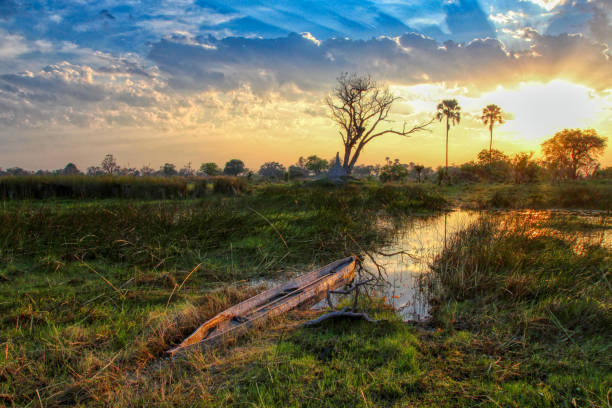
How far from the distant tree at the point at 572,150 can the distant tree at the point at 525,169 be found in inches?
282

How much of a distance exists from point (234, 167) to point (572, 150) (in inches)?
2131

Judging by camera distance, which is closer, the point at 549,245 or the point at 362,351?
the point at 362,351

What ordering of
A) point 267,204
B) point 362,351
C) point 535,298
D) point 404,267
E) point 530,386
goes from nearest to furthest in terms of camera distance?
point 530,386 < point 362,351 < point 535,298 < point 404,267 < point 267,204

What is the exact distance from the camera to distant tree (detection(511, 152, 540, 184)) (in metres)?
38.1

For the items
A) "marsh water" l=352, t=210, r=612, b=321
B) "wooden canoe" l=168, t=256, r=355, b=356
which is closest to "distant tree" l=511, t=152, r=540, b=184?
"marsh water" l=352, t=210, r=612, b=321

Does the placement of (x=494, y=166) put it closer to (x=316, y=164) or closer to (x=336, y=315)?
(x=316, y=164)

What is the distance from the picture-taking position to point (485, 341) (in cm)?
357

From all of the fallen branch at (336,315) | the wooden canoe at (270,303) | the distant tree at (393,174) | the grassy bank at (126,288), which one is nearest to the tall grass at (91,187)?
the grassy bank at (126,288)

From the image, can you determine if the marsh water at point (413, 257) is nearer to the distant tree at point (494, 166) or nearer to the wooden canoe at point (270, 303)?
the wooden canoe at point (270, 303)

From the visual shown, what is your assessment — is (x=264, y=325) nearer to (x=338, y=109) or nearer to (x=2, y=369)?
(x=2, y=369)

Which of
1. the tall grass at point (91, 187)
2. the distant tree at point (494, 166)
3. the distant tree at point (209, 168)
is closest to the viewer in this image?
the tall grass at point (91, 187)

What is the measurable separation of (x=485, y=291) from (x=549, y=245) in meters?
2.90

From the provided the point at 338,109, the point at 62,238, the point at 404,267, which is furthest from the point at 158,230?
the point at 338,109

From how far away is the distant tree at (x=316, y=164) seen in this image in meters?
65.9
